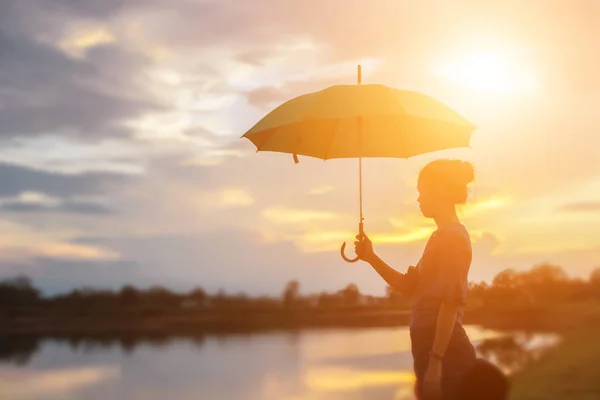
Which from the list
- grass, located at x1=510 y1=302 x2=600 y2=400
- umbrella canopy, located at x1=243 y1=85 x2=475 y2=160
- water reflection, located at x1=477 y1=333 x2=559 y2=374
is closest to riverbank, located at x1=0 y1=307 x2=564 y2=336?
water reflection, located at x1=477 y1=333 x2=559 y2=374

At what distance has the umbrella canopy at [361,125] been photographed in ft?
19.2

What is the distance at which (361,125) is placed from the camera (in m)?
6.63

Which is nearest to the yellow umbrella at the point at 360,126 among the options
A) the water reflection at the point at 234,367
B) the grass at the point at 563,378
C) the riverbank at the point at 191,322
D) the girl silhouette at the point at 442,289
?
the girl silhouette at the point at 442,289

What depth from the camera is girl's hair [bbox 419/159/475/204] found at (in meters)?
4.58

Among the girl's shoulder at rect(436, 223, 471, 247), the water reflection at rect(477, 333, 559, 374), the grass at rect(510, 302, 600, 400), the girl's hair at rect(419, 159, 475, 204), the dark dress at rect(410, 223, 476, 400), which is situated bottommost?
the water reflection at rect(477, 333, 559, 374)

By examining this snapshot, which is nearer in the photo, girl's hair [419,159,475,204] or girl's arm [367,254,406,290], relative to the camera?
girl's hair [419,159,475,204]

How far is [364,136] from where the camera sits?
265 inches

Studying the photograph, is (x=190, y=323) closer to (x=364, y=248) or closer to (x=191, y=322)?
(x=191, y=322)

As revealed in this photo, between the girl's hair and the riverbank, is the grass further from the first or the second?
the riverbank

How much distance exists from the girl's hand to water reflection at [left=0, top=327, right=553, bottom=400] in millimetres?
7962

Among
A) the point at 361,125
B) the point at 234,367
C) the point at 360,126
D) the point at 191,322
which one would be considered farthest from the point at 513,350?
the point at 191,322

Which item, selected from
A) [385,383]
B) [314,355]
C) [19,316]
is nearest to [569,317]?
[385,383]

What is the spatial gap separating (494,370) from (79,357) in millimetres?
43584

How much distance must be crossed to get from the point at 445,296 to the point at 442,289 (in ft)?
0.15
